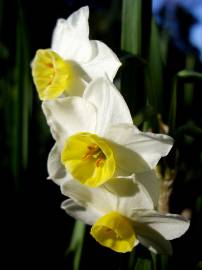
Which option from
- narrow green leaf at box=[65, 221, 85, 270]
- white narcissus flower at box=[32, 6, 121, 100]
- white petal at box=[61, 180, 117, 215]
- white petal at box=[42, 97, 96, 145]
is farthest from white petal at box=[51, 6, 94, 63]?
narrow green leaf at box=[65, 221, 85, 270]

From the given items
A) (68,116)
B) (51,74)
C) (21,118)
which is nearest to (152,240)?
(68,116)

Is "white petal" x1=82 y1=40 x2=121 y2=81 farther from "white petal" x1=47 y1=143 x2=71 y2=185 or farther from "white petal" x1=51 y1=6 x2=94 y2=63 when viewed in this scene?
"white petal" x1=47 y1=143 x2=71 y2=185

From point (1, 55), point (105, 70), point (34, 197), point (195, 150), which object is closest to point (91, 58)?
point (105, 70)

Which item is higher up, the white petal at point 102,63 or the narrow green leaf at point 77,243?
the white petal at point 102,63

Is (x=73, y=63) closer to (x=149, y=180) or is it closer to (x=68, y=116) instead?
(x=68, y=116)

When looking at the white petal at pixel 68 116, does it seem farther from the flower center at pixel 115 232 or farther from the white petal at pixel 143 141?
the flower center at pixel 115 232

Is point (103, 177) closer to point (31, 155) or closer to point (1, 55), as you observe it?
point (31, 155)

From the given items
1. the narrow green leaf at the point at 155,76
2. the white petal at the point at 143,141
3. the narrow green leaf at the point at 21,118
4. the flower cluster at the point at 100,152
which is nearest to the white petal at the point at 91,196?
the flower cluster at the point at 100,152
